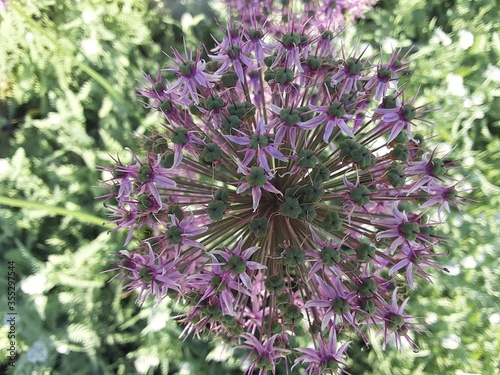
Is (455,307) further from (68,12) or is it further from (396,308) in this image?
(68,12)

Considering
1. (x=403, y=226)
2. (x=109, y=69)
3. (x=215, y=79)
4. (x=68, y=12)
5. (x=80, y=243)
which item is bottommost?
(x=403, y=226)

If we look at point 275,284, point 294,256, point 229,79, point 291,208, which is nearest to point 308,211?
point 291,208

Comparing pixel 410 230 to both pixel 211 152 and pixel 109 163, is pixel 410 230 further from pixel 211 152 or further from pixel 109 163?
pixel 109 163

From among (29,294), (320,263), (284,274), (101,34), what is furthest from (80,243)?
(320,263)

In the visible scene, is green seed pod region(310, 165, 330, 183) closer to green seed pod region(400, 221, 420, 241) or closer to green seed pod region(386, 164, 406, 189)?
green seed pod region(386, 164, 406, 189)

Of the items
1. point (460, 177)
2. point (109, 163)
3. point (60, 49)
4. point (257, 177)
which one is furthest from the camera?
point (109, 163)

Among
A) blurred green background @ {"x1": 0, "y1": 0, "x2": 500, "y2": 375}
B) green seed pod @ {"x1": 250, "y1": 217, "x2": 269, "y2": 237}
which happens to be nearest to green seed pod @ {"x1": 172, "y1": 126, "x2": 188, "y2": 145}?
green seed pod @ {"x1": 250, "y1": 217, "x2": 269, "y2": 237}
